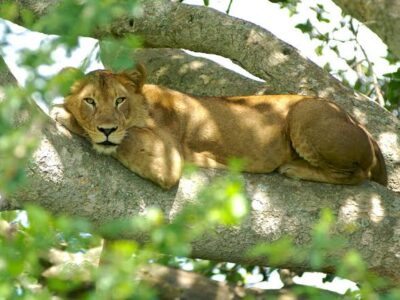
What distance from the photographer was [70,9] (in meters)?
2.50

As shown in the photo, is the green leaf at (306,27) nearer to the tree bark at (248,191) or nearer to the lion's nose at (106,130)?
the tree bark at (248,191)

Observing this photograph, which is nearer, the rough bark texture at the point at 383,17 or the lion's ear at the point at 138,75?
the rough bark texture at the point at 383,17

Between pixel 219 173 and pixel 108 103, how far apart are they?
2.61ft

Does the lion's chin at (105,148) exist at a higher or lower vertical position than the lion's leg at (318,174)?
higher

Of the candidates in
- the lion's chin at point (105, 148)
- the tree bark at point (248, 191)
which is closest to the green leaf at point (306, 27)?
the tree bark at point (248, 191)

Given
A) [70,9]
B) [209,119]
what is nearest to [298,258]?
[209,119]

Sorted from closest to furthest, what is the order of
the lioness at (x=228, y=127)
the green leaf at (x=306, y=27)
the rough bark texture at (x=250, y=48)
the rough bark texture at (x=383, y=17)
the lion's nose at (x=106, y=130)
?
the rough bark texture at (x=383, y=17) < the lion's nose at (x=106, y=130) < the lioness at (x=228, y=127) < the rough bark texture at (x=250, y=48) < the green leaf at (x=306, y=27)

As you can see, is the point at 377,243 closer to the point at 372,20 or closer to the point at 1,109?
the point at 372,20

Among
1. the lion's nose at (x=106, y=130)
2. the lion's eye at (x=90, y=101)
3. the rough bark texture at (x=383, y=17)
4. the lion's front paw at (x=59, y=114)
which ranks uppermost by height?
the rough bark texture at (x=383, y=17)

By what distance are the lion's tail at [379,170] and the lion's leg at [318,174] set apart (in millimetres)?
203

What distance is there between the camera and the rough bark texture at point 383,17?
4602mm

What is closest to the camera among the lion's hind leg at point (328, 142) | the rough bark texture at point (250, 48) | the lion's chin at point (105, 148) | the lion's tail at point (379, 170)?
the lion's chin at point (105, 148)

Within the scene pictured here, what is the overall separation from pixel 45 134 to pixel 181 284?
167 centimetres

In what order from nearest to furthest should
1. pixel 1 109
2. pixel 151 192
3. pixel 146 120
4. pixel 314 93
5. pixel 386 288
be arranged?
pixel 1 109 → pixel 151 192 → pixel 386 288 → pixel 146 120 → pixel 314 93
